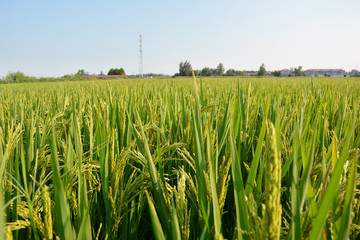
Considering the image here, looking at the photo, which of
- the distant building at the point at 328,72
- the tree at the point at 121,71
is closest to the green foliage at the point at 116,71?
the tree at the point at 121,71

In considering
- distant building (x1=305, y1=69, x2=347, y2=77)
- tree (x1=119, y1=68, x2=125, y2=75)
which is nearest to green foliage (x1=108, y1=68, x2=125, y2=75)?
tree (x1=119, y1=68, x2=125, y2=75)

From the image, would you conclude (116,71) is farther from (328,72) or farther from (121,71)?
(328,72)

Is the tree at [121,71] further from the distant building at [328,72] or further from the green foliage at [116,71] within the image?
the distant building at [328,72]

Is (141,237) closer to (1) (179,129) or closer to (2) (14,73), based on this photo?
(1) (179,129)

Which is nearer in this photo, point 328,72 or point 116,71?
point 116,71

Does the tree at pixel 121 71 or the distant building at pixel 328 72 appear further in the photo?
the distant building at pixel 328 72

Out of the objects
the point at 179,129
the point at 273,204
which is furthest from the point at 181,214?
the point at 179,129

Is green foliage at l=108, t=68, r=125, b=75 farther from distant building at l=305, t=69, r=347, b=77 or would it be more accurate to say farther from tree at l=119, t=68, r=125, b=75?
distant building at l=305, t=69, r=347, b=77

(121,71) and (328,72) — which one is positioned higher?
(121,71)

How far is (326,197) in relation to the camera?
0.37 m

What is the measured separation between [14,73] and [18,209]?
40.5m

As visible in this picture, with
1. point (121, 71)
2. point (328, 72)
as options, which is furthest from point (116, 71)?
point (328, 72)

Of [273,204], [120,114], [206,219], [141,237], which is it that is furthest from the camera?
[120,114]

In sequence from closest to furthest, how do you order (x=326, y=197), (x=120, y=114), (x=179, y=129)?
(x=326, y=197)
(x=179, y=129)
(x=120, y=114)
